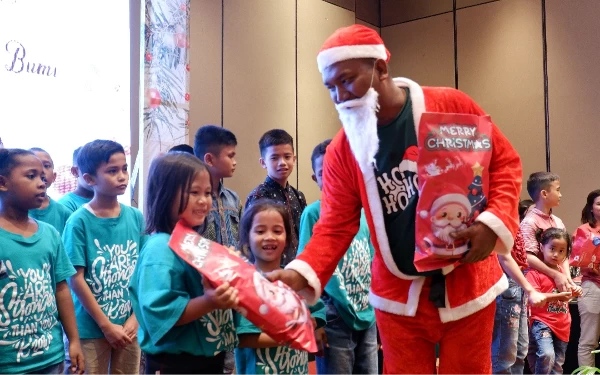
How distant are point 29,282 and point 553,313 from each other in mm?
3370

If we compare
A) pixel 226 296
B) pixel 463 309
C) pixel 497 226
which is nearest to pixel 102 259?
pixel 226 296

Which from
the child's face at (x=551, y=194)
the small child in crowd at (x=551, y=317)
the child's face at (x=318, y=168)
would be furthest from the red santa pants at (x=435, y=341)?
the child's face at (x=551, y=194)

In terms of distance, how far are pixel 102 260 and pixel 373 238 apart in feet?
4.40

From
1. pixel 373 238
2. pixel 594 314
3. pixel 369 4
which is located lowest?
pixel 594 314

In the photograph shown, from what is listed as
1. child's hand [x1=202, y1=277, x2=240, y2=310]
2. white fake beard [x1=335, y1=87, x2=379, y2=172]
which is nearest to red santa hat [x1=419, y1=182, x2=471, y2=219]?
white fake beard [x1=335, y1=87, x2=379, y2=172]

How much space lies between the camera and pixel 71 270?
7.91 ft

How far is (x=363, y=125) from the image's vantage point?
169 cm

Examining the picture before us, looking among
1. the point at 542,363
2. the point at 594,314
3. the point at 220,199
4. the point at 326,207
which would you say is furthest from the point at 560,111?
the point at 326,207

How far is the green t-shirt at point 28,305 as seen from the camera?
6.96ft

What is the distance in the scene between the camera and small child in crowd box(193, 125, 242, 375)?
9.64 ft

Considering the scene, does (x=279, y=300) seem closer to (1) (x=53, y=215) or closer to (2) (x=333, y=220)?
(2) (x=333, y=220)

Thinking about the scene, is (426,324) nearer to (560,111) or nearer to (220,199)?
(220,199)

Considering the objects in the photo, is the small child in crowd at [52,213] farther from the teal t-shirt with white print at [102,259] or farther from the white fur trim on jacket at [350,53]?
the white fur trim on jacket at [350,53]

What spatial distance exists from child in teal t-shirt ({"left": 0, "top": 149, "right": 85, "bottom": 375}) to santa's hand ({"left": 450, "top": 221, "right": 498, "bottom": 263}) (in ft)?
4.96
